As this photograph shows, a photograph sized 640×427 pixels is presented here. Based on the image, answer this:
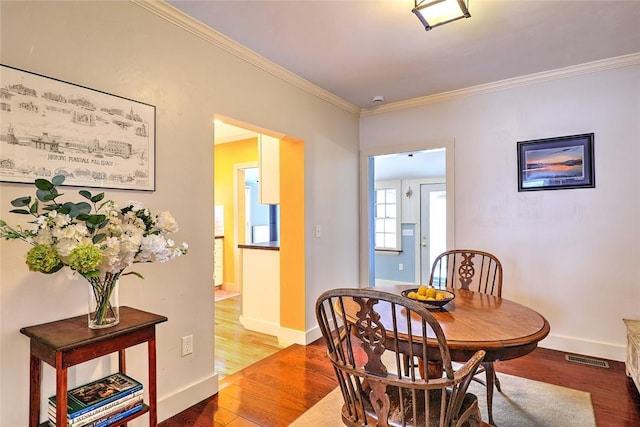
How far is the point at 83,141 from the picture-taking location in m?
1.71

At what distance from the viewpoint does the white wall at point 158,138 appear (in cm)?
151

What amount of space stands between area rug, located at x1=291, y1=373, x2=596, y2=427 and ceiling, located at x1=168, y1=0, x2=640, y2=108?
241 centimetres

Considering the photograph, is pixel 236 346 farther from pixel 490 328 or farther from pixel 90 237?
pixel 490 328

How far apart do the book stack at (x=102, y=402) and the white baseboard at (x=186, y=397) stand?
1.46 ft

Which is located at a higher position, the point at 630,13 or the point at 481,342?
the point at 630,13


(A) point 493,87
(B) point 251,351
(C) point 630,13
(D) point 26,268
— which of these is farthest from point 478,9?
(B) point 251,351

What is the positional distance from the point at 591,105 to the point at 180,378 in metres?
3.76

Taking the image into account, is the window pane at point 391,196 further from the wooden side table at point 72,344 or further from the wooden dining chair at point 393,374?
the wooden side table at point 72,344

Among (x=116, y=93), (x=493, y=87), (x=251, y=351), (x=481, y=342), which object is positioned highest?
(x=493, y=87)

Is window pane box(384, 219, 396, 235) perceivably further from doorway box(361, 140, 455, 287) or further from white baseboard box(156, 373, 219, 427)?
white baseboard box(156, 373, 219, 427)

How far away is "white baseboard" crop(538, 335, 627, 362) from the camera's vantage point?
282 centimetres

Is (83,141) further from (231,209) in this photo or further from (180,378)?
(231,209)

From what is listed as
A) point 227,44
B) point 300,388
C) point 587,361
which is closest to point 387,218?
point 587,361

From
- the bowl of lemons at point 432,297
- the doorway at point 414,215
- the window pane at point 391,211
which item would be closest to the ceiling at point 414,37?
the bowl of lemons at point 432,297
